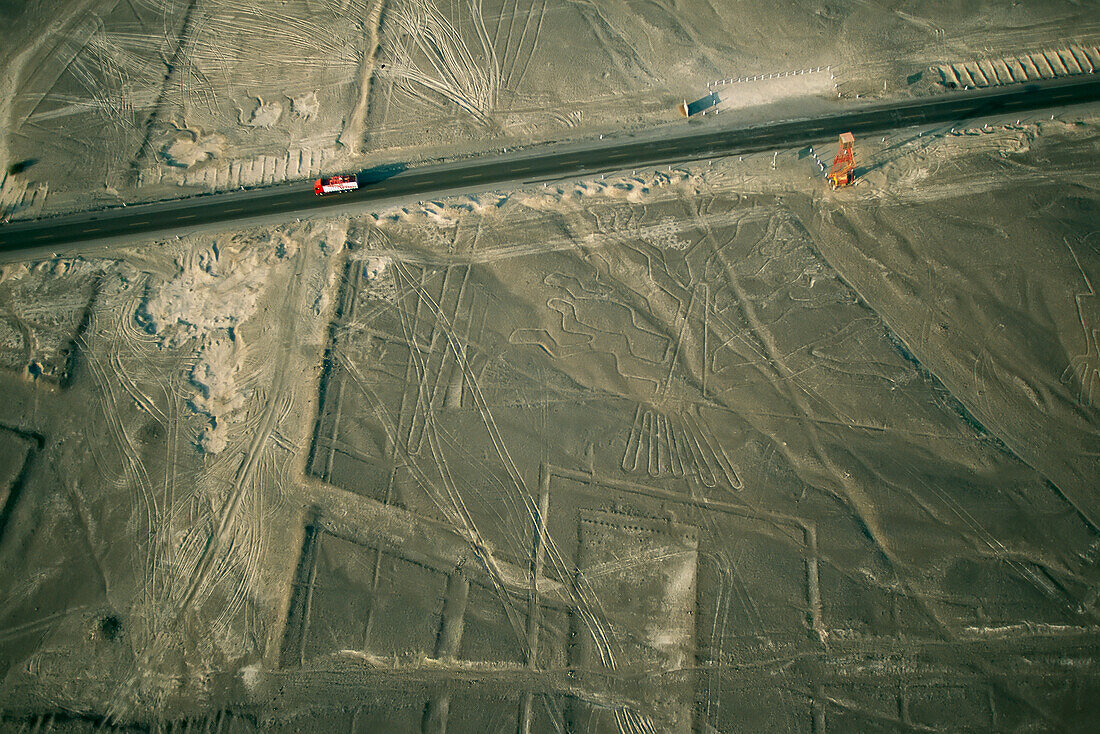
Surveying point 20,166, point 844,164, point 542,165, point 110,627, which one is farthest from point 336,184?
point 844,164

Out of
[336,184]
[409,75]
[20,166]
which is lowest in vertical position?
[336,184]

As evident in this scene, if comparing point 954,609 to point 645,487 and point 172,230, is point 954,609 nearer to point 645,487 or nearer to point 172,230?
point 645,487

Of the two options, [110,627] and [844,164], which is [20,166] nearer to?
[110,627]

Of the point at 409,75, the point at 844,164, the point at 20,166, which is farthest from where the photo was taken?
the point at 409,75

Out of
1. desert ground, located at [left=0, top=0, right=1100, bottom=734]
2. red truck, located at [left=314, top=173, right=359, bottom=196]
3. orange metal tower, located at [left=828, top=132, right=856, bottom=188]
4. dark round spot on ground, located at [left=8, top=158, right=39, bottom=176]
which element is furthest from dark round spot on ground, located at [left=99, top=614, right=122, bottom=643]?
orange metal tower, located at [left=828, top=132, right=856, bottom=188]

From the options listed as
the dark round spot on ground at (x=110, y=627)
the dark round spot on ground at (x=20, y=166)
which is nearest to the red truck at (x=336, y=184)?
the dark round spot on ground at (x=20, y=166)

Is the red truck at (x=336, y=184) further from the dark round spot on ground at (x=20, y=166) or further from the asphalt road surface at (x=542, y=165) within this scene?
the dark round spot on ground at (x=20, y=166)

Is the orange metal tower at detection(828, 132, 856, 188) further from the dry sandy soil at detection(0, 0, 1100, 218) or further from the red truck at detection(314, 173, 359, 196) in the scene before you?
the red truck at detection(314, 173, 359, 196)
